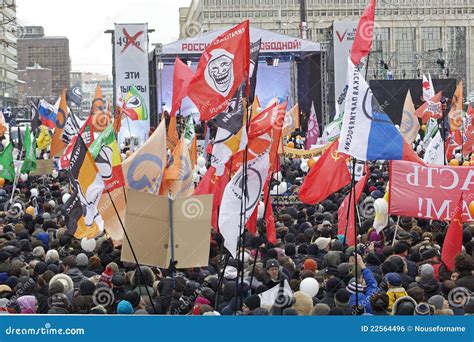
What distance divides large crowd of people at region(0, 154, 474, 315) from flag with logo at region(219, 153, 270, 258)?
27 centimetres

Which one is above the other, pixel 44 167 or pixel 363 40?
pixel 363 40

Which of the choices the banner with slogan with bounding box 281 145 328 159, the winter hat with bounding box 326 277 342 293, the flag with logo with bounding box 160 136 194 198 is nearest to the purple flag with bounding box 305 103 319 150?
the banner with slogan with bounding box 281 145 328 159

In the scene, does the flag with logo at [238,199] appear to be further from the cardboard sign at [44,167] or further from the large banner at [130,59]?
the large banner at [130,59]

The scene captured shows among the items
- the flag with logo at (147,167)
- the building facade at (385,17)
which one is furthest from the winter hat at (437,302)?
the building facade at (385,17)

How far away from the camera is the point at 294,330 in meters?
4.34

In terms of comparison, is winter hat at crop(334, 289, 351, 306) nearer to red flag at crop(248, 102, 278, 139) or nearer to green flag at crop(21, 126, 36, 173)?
red flag at crop(248, 102, 278, 139)

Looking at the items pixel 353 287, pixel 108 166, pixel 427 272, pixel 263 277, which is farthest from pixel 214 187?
pixel 353 287

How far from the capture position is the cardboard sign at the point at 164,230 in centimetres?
824

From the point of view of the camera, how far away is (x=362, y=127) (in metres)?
8.24

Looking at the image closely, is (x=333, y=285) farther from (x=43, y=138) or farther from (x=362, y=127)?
(x=43, y=138)

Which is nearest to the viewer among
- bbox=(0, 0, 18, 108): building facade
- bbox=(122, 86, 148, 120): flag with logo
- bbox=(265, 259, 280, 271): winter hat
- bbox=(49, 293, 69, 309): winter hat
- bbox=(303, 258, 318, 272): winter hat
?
bbox=(49, 293, 69, 309): winter hat

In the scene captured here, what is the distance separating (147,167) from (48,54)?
131m

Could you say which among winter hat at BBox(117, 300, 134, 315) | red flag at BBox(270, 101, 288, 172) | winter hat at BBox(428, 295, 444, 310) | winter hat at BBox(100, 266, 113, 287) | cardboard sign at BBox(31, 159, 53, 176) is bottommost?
cardboard sign at BBox(31, 159, 53, 176)

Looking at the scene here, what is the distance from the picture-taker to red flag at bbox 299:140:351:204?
11.7 m
